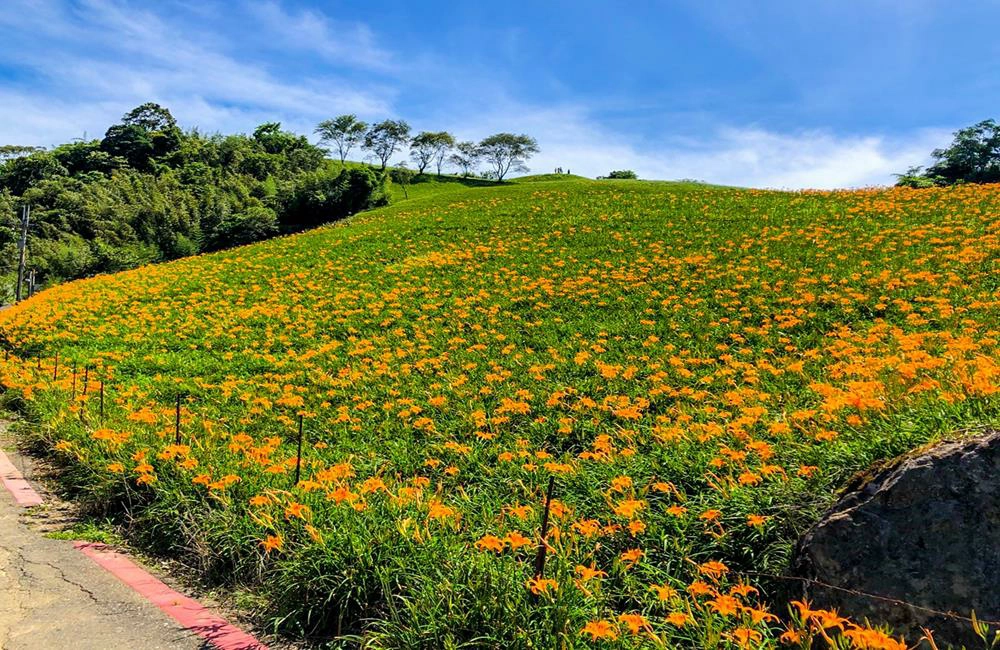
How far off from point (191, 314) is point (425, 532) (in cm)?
1072

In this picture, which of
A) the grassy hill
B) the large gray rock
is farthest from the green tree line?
the large gray rock

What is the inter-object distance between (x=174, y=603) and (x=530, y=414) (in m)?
3.51

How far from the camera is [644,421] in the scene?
16.7ft

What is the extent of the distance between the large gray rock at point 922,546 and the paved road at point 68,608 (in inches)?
135

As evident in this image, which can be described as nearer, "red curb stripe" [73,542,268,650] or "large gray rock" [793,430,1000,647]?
"large gray rock" [793,430,1000,647]

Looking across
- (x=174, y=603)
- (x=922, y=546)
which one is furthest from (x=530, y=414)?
(x=922, y=546)

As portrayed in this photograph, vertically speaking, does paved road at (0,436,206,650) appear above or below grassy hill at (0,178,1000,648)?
below

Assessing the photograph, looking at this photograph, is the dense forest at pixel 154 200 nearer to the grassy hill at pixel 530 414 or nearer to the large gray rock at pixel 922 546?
the grassy hill at pixel 530 414

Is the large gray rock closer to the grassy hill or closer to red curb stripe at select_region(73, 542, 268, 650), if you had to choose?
the grassy hill

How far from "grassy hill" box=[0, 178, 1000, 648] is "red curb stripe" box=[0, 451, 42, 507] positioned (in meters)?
0.31

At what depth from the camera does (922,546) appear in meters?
2.28

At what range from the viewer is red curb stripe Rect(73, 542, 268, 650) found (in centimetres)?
287

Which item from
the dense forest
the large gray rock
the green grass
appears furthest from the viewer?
the dense forest

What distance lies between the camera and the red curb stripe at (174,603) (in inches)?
113
